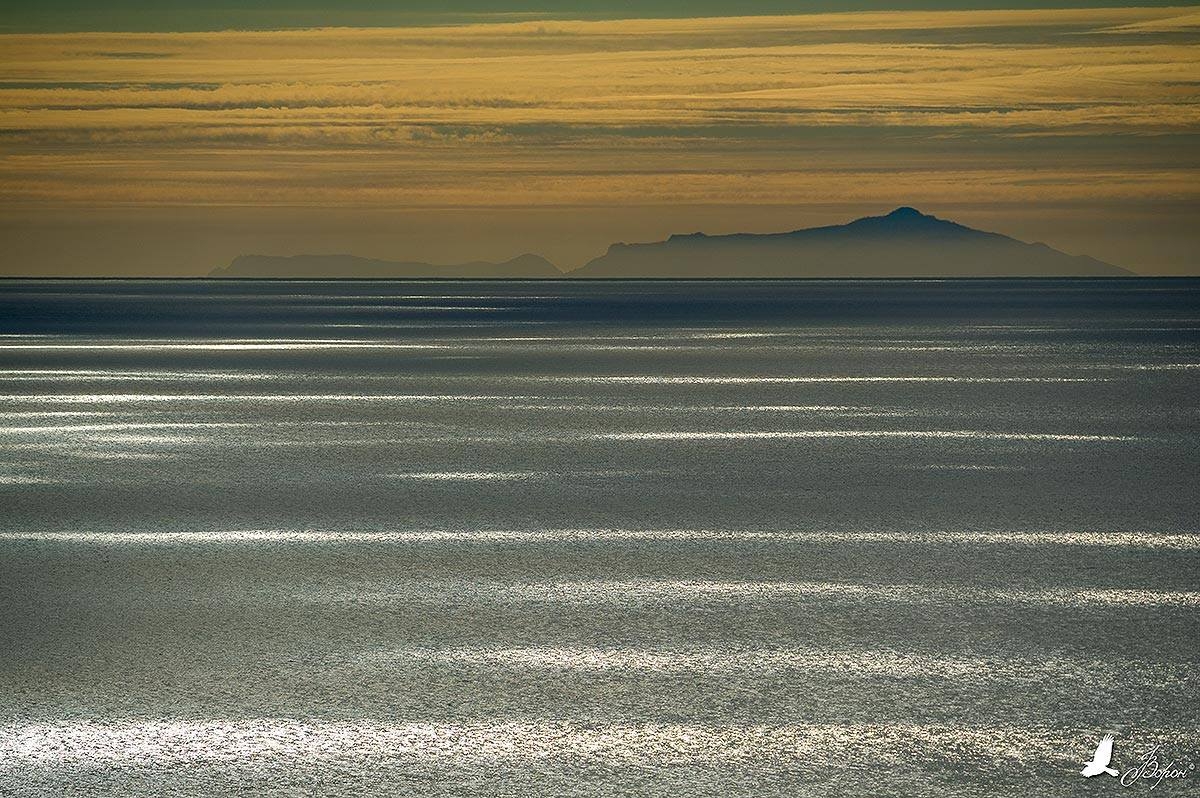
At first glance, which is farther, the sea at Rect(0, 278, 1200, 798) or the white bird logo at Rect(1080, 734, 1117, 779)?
the sea at Rect(0, 278, 1200, 798)

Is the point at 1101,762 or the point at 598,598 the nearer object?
the point at 1101,762

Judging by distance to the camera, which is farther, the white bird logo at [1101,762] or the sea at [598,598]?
the sea at [598,598]

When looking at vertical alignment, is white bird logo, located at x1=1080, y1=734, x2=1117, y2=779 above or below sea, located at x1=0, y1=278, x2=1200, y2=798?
above


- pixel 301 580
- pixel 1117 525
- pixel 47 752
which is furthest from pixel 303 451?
pixel 47 752

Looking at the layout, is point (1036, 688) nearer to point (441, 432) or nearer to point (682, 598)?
point (682, 598)

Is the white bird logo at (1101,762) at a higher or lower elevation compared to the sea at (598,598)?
higher
